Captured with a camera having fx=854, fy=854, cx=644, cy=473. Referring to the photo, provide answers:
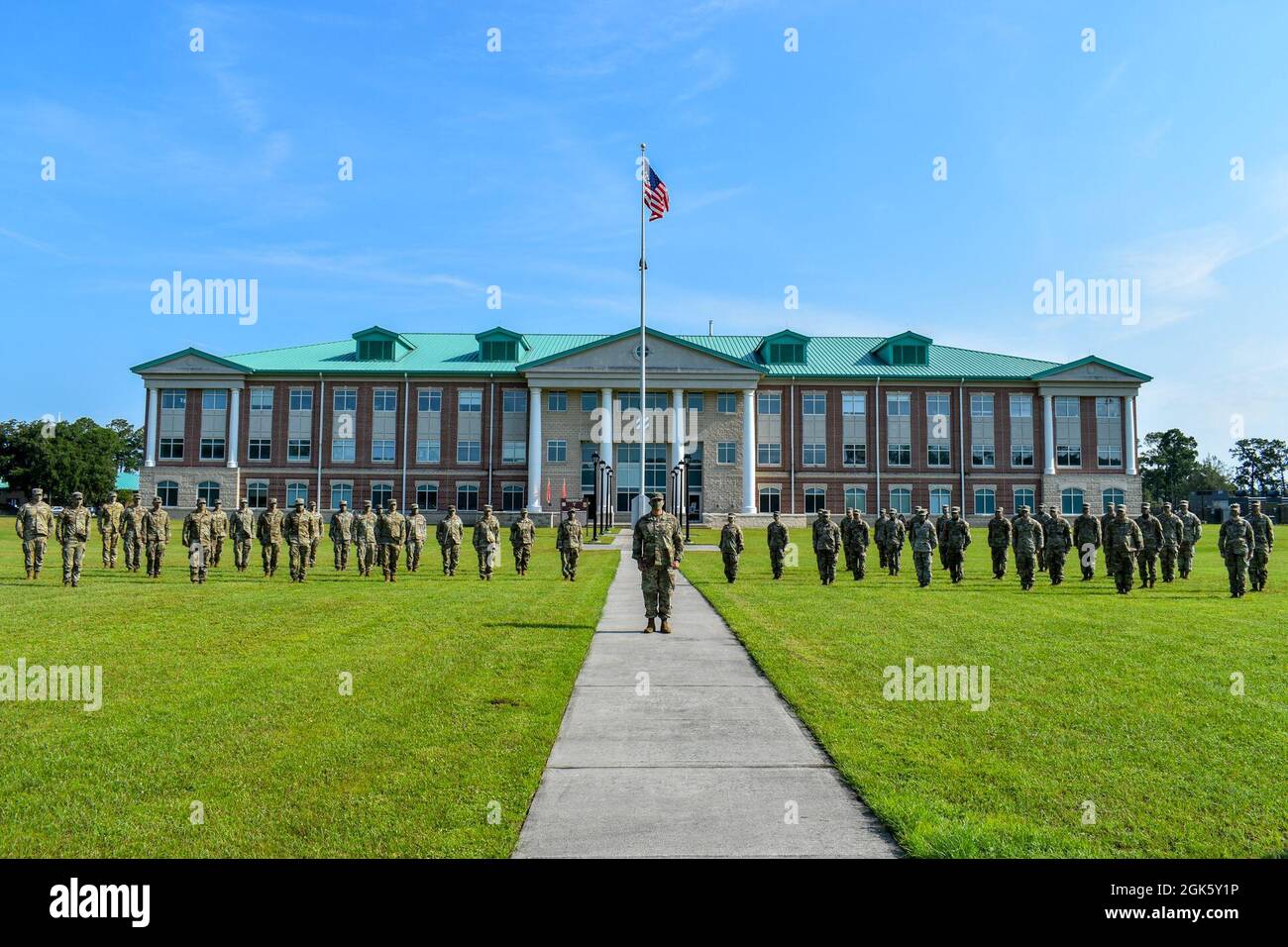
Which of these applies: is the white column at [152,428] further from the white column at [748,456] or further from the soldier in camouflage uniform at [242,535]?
the soldier in camouflage uniform at [242,535]

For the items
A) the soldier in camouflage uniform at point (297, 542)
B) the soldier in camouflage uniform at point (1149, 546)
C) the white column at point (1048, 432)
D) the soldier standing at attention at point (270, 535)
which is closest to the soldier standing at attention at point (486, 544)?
the soldier in camouflage uniform at point (297, 542)

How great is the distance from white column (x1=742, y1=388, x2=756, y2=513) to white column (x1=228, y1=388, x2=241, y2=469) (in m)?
30.4

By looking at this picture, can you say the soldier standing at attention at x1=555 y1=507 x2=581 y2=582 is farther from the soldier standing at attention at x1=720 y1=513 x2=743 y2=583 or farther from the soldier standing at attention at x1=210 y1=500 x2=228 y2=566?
the soldier standing at attention at x1=210 y1=500 x2=228 y2=566

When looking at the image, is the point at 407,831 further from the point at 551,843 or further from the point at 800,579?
the point at 800,579

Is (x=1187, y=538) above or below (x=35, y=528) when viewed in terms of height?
below

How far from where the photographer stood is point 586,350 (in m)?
60.0

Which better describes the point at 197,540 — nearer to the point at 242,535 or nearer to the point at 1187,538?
the point at 242,535

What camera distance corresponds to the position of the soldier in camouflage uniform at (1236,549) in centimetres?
1788

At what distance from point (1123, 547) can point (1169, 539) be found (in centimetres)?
353

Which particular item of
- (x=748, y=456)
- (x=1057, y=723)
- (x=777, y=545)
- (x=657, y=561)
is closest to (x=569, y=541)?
(x=777, y=545)

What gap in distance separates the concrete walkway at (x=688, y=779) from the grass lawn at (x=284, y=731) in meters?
0.25

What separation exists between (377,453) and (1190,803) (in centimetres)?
6108

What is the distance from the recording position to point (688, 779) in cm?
558
